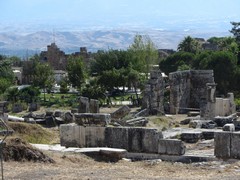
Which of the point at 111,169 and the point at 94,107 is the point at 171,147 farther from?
the point at 94,107

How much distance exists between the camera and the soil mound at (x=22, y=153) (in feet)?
50.0

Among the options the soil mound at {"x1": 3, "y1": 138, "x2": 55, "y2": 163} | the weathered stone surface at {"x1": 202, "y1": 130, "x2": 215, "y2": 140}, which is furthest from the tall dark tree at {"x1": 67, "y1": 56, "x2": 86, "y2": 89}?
the soil mound at {"x1": 3, "y1": 138, "x2": 55, "y2": 163}

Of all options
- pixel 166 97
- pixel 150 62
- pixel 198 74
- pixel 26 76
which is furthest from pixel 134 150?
pixel 26 76

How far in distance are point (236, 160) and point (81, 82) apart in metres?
45.8

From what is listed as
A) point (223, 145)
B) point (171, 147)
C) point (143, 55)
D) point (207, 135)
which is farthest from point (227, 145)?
point (143, 55)

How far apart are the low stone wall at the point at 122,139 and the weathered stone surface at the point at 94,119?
0.26m

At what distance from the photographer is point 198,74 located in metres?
35.9

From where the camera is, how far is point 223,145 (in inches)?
635

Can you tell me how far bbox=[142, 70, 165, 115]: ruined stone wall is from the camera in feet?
111

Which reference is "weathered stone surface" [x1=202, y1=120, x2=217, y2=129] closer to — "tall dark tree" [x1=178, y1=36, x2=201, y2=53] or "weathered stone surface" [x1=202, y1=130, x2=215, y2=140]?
"weathered stone surface" [x1=202, y1=130, x2=215, y2=140]

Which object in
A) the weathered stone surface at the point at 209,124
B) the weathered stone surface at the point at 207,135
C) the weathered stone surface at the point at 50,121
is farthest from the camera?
the weathered stone surface at the point at 50,121

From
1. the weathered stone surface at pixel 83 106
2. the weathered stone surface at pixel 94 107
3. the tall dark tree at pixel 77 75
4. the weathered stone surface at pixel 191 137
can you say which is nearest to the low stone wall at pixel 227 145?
the weathered stone surface at pixel 191 137

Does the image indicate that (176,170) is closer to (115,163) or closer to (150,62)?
(115,163)

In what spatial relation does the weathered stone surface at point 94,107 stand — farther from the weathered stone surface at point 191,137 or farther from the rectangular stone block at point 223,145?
the rectangular stone block at point 223,145
